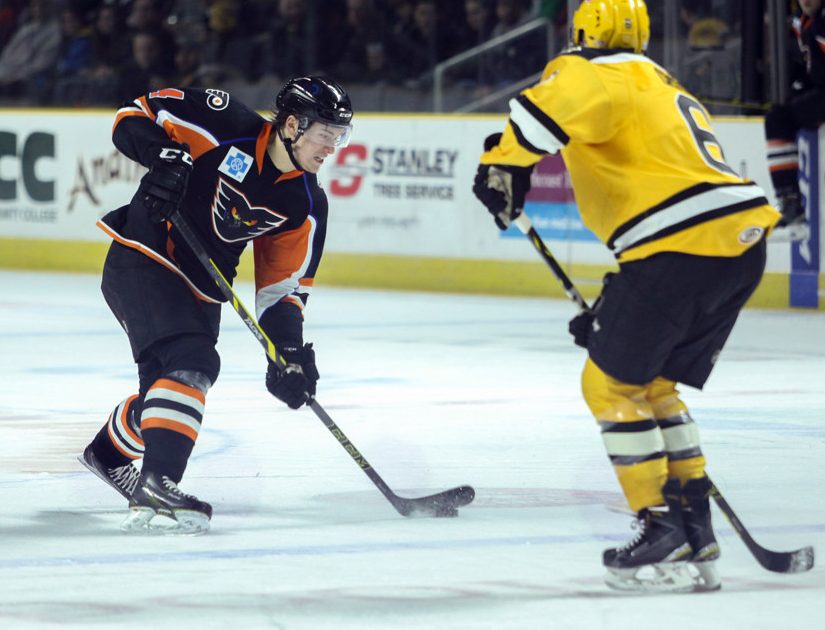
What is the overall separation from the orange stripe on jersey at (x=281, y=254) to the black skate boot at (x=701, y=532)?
4.05ft

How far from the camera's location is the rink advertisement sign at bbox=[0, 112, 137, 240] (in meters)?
11.5

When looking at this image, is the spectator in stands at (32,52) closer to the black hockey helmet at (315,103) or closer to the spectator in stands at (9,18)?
the spectator in stands at (9,18)

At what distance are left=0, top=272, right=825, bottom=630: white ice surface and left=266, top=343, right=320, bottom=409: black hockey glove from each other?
0.28m

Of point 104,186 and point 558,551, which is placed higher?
point 558,551

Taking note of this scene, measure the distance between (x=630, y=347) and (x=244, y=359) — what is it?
13.7 ft

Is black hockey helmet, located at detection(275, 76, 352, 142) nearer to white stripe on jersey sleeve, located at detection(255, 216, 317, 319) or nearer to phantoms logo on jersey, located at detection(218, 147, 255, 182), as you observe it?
phantoms logo on jersey, located at detection(218, 147, 255, 182)

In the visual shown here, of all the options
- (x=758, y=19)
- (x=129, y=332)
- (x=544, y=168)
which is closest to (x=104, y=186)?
(x=544, y=168)

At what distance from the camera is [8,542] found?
3771 millimetres

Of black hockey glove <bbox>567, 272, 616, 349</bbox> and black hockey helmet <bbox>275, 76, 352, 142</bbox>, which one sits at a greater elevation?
black hockey helmet <bbox>275, 76, 352, 142</bbox>

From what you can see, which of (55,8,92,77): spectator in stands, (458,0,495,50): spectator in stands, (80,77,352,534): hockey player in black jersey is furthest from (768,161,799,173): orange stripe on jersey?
(55,8,92,77): spectator in stands

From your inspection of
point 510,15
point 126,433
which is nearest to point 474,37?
point 510,15

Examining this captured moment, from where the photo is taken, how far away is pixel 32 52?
13102 mm

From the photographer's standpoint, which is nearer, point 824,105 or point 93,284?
point 824,105

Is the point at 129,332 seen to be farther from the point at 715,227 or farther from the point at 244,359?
the point at 244,359
